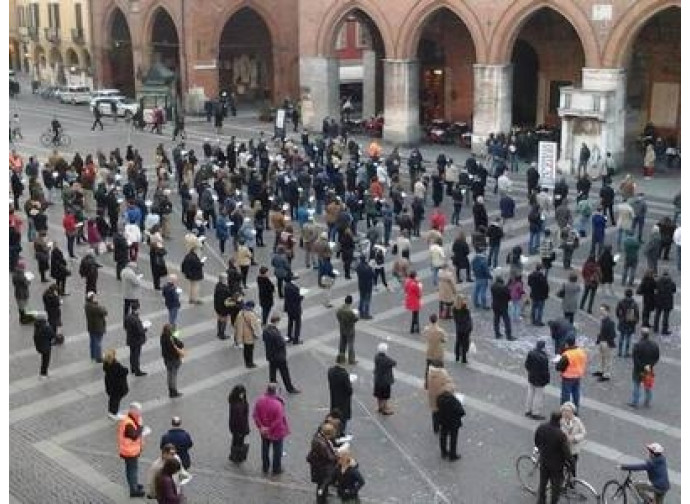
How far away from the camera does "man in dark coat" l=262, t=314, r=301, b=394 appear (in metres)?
14.9

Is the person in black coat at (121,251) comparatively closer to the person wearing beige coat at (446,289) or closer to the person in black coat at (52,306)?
the person in black coat at (52,306)

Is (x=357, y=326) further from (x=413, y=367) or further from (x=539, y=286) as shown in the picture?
(x=539, y=286)

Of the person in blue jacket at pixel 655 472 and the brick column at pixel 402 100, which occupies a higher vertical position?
the brick column at pixel 402 100

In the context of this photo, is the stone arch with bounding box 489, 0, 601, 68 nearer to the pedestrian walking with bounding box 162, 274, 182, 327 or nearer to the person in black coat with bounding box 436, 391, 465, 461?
the pedestrian walking with bounding box 162, 274, 182, 327

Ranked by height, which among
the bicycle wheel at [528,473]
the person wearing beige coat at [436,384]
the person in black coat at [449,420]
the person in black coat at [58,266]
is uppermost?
the person in black coat at [58,266]

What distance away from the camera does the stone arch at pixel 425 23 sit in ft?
114

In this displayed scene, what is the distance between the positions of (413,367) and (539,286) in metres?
3.04

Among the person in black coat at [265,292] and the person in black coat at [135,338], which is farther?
the person in black coat at [265,292]

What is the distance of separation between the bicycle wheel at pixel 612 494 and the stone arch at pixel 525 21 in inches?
867

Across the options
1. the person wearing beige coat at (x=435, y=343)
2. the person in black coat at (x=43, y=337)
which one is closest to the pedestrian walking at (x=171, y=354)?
the person in black coat at (x=43, y=337)

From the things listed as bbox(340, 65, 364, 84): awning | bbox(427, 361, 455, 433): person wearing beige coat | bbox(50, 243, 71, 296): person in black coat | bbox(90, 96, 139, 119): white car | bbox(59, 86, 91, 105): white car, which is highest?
bbox(340, 65, 364, 84): awning

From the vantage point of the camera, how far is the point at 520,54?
39.6 m

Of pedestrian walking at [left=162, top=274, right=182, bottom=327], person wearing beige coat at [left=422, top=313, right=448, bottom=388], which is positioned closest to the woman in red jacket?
person wearing beige coat at [left=422, top=313, right=448, bottom=388]

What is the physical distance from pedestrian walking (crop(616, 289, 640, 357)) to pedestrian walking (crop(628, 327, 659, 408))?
4.42ft
